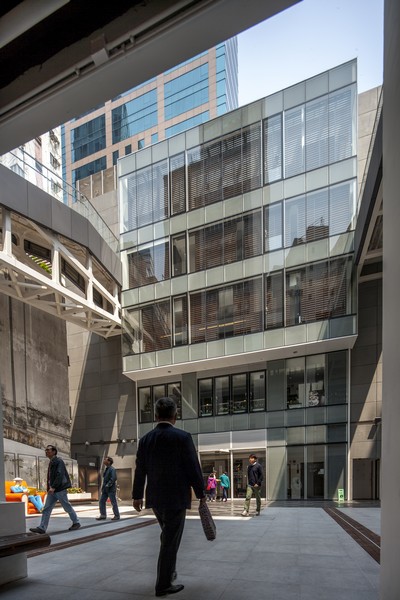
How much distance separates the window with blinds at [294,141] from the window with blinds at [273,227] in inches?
74.3

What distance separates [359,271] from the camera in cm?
1994

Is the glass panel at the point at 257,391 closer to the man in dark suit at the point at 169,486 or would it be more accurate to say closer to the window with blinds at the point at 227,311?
the window with blinds at the point at 227,311

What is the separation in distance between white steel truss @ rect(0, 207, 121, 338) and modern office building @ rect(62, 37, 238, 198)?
944 inches

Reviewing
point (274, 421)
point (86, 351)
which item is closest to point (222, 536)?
point (274, 421)

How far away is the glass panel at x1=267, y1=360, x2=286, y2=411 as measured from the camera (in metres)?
22.2

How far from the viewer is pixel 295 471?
839 inches

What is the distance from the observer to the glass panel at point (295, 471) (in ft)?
69.1

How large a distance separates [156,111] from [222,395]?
1578 inches

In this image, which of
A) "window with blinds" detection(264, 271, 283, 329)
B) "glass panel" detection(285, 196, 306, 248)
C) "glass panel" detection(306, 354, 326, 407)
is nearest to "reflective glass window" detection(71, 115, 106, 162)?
"glass panel" detection(285, 196, 306, 248)

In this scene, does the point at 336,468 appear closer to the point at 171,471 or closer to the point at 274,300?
the point at 274,300

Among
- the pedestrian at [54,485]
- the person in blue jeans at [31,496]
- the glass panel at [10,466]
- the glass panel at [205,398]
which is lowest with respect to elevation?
the glass panel at [10,466]

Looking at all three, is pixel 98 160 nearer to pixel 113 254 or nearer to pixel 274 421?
pixel 113 254

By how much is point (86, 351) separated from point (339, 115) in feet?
72.7

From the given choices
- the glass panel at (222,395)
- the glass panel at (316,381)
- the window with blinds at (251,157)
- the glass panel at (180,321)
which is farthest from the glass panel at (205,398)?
the window with blinds at (251,157)
